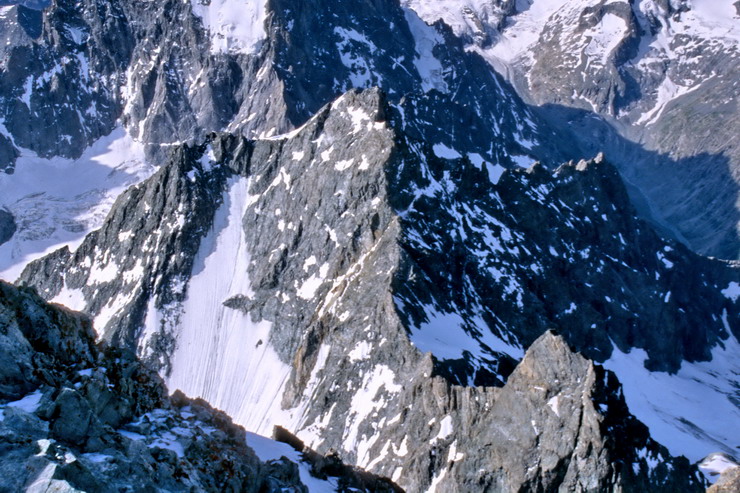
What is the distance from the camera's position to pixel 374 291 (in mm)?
101875

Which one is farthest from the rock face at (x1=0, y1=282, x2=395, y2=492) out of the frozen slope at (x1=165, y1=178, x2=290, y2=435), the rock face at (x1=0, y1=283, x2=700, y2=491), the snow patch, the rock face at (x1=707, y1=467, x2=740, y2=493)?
the snow patch

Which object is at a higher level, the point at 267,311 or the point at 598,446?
the point at 267,311

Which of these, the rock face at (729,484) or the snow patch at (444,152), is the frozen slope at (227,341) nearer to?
the snow patch at (444,152)

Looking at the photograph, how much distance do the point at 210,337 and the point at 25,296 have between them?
98.0m

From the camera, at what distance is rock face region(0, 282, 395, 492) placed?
2241 cm

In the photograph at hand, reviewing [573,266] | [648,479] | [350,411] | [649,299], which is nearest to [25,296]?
[648,479]

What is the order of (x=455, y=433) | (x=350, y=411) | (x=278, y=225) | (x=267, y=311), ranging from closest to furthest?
(x=455, y=433), (x=350, y=411), (x=267, y=311), (x=278, y=225)

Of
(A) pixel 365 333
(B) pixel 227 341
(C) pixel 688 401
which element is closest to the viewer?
(A) pixel 365 333

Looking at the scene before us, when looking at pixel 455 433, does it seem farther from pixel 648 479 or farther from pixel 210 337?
pixel 210 337

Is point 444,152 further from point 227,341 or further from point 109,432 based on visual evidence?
point 109,432

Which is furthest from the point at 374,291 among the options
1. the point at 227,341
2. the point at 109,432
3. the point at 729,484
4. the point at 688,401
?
the point at 109,432

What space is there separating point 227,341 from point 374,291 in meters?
35.4

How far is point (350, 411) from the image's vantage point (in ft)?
303

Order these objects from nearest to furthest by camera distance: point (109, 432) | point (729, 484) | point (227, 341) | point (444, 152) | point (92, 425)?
point (92, 425) < point (109, 432) < point (729, 484) < point (227, 341) < point (444, 152)
